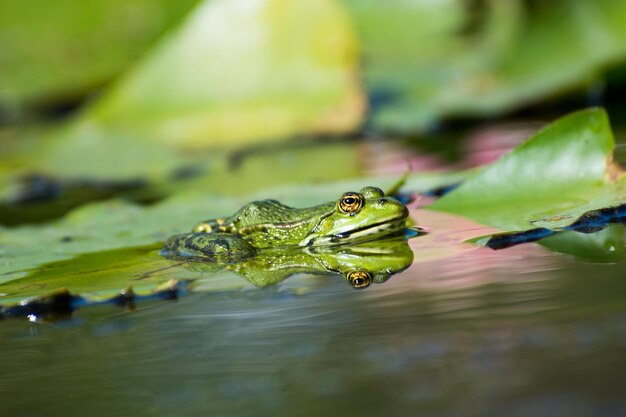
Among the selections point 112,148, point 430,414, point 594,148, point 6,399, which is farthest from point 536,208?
point 112,148

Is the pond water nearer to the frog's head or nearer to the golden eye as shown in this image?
the frog's head

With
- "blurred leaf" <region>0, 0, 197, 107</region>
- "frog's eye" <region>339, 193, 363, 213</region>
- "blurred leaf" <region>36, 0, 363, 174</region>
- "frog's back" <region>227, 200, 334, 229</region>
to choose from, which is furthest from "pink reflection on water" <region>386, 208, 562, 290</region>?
"blurred leaf" <region>0, 0, 197, 107</region>

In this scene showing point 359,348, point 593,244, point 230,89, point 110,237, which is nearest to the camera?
point 359,348

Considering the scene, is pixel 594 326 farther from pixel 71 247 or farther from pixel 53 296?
pixel 71 247

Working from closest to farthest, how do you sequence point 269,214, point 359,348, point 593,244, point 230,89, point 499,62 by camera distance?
point 359,348 → point 593,244 → point 269,214 → point 230,89 → point 499,62

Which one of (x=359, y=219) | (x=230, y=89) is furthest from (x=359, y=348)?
(x=230, y=89)

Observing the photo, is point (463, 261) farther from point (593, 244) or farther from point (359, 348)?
Result: point (359, 348)
